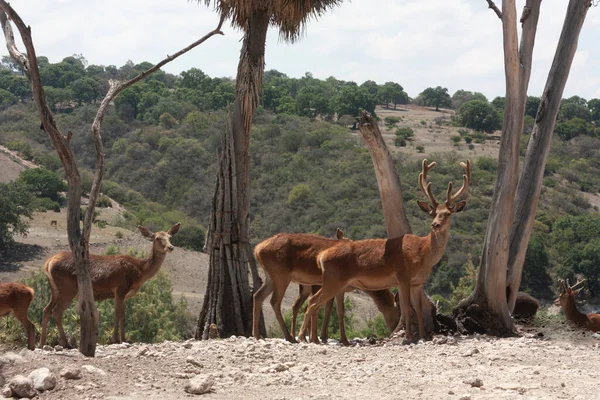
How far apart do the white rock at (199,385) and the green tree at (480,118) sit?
258ft

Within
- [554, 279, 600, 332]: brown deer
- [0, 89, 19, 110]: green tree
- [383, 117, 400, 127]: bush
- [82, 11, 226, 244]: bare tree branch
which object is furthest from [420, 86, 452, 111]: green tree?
[82, 11, 226, 244]: bare tree branch

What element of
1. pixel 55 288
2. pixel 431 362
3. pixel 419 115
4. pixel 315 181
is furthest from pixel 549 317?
pixel 419 115

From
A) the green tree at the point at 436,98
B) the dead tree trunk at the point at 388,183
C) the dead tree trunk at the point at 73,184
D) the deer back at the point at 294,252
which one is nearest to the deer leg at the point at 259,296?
the deer back at the point at 294,252

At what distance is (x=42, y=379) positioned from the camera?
8.30 meters

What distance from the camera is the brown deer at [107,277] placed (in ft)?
44.2

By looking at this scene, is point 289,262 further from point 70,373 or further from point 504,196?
point 70,373

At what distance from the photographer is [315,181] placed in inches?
2478

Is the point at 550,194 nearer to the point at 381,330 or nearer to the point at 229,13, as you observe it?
the point at 381,330

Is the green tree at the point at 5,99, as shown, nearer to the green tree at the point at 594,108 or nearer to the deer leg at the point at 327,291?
the green tree at the point at 594,108

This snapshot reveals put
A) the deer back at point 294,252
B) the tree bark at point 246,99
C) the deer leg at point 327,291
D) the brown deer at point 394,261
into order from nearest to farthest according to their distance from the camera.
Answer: the brown deer at point 394,261
the deer leg at point 327,291
the deer back at point 294,252
the tree bark at point 246,99

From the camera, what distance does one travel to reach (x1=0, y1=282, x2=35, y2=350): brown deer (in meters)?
12.2

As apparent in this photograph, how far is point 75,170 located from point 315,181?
53120 mm

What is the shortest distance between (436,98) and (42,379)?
112 metres

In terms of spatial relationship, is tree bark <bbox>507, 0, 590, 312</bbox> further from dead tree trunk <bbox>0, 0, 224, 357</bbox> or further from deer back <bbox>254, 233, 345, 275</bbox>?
dead tree trunk <bbox>0, 0, 224, 357</bbox>
